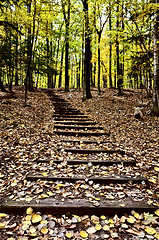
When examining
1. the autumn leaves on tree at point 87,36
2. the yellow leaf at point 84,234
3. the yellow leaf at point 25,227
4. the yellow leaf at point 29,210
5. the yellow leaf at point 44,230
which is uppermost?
the autumn leaves on tree at point 87,36

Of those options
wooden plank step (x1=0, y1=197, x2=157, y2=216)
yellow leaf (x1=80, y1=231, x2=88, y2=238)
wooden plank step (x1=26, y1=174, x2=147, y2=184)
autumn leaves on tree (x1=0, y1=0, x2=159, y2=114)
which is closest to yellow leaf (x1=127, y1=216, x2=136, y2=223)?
wooden plank step (x1=0, y1=197, x2=157, y2=216)

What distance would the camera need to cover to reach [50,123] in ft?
22.6

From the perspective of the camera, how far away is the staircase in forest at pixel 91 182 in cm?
239

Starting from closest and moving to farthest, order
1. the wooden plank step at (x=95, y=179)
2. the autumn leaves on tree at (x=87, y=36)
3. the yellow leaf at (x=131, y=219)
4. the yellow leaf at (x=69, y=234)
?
the yellow leaf at (x=69, y=234) < the yellow leaf at (x=131, y=219) < the wooden plank step at (x=95, y=179) < the autumn leaves on tree at (x=87, y=36)

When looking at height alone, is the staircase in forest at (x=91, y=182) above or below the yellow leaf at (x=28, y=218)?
above

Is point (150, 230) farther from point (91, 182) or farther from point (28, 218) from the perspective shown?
point (28, 218)

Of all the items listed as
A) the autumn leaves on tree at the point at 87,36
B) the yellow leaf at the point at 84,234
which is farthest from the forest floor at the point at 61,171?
the autumn leaves on tree at the point at 87,36

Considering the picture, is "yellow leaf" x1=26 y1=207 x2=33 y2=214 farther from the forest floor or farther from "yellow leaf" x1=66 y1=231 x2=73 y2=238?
"yellow leaf" x1=66 y1=231 x2=73 y2=238

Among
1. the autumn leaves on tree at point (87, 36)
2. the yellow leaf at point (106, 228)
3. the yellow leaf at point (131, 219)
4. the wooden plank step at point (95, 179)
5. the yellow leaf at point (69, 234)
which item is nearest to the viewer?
the yellow leaf at point (69, 234)

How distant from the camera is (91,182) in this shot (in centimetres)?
304

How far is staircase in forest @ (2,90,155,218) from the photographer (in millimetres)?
2387

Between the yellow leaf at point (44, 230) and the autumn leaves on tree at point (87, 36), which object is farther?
the autumn leaves on tree at point (87, 36)

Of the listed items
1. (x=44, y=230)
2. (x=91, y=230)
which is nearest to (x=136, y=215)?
(x=91, y=230)

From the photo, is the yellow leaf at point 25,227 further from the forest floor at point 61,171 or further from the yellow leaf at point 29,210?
the yellow leaf at point 29,210
